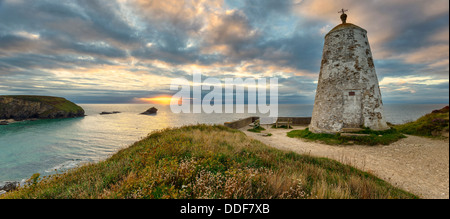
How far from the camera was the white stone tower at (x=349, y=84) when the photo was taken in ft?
43.9

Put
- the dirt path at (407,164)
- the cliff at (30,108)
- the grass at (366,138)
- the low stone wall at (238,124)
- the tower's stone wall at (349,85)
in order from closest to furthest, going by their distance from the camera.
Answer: the dirt path at (407,164)
the grass at (366,138)
the tower's stone wall at (349,85)
the low stone wall at (238,124)
the cliff at (30,108)

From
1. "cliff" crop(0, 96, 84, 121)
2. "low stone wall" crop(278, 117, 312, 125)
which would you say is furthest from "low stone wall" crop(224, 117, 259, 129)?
"cliff" crop(0, 96, 84, 121)

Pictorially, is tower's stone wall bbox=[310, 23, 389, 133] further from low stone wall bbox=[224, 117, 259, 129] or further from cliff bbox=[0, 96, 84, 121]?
cliff bbox=[0, 96, 84, 121]

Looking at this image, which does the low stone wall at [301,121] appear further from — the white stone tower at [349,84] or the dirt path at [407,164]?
the dirt path at [407,164]

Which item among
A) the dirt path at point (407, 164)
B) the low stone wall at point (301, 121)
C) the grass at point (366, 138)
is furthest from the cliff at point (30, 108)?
the dirt path at point (407, 164)

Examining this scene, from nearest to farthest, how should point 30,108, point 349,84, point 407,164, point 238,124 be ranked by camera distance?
point 407,164
point 349,84
point 238,124
point 30,108

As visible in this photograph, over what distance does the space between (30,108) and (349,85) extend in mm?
108379

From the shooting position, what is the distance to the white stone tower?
13.4 m

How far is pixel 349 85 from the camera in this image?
13688 millimetres

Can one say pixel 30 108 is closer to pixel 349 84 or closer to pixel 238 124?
pixel 238 124

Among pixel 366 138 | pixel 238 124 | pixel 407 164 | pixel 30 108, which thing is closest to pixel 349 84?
pixel 366 138

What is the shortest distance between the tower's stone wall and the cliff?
3939 inches
